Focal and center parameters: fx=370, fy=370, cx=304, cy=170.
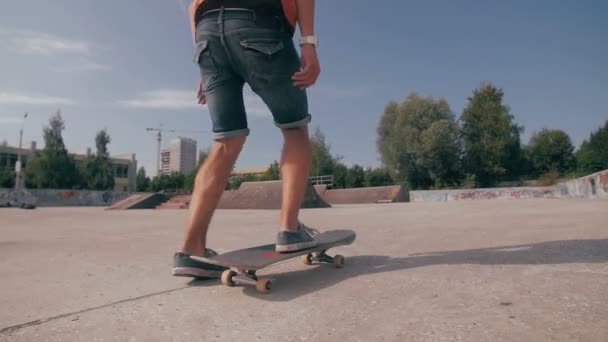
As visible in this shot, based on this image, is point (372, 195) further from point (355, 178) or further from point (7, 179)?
point (7, 179)

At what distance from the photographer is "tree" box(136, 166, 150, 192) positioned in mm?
63381

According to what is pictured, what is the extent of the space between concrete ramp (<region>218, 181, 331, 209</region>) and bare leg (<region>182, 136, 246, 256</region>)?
8.57 m

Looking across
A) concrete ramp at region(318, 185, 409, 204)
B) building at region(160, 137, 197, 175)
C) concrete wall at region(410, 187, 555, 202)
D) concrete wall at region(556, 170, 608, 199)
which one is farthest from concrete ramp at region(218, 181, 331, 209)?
building at region(160, 137, 197, 175)

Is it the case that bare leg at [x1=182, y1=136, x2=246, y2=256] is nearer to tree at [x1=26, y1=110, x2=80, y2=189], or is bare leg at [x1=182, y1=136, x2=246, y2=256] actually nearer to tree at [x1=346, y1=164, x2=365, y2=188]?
tree at [x1=346, y1=164, x2=365, y2=188]

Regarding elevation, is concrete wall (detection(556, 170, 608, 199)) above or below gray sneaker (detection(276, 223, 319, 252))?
above

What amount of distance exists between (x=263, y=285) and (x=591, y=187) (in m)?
16.9

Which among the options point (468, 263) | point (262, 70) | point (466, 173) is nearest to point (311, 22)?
point (262, 70)

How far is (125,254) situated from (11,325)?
152 centimetres

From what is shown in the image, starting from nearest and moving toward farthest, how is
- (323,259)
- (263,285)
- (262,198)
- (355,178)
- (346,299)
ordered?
1. (346,299)
2. (263,285)
3. (323,259)
4. (262,198)
5. (355,178)

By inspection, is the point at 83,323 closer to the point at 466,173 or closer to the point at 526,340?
the point at 526,340

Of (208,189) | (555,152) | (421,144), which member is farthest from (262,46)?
(555,152)

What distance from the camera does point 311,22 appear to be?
199cm

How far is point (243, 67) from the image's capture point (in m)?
1.91

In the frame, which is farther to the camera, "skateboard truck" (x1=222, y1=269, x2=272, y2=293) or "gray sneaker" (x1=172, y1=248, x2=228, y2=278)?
"gray sneaker" (x1=172, y1=248, x2=228, y2=278)
